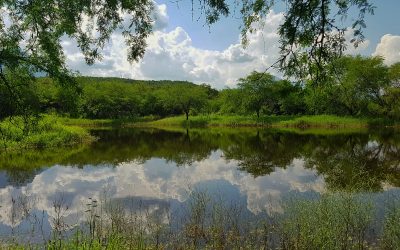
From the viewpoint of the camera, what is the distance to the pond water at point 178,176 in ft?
52.5

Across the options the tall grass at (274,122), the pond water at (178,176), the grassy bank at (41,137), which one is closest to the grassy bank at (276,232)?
the pond water at (178,176)

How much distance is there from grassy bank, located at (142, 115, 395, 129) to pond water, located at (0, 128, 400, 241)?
31.3 meters

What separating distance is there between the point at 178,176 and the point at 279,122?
186 feet

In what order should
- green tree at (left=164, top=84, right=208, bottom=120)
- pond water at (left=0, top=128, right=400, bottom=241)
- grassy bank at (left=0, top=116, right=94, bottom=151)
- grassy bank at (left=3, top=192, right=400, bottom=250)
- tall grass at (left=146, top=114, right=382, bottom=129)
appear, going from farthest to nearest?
green tree at (left=164, top=84, right=208, bottom=120) → tall grass at (left=146, top=114, right=382, bottom=129) → grassy bank at (left=0, top=116, right=94, bottom=151) → pond water at (left=0, top=128, right=400, bottom=241) → grassy bank at (left=3, top=192, right=400, bottom=250)

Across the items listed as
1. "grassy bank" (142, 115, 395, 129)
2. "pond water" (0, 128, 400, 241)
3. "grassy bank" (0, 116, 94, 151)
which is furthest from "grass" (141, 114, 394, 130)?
"grassy bank" (0, 116, 94, 151)

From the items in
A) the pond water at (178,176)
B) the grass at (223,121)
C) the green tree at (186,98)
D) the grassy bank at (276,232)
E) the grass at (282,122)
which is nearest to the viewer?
the grassy bank at (276,232)

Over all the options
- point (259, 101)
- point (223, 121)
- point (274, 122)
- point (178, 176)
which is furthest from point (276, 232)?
point (223, 121)

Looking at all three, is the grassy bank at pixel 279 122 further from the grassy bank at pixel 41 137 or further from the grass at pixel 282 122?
the grassy bank at pixel 41 137

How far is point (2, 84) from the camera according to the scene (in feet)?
36.1

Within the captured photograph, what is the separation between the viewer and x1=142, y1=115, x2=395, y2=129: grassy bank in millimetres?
69000

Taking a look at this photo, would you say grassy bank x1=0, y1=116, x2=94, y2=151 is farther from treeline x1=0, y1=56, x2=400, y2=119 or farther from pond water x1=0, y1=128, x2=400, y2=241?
treeline x1=0, y1=56, x2=400, y2=119

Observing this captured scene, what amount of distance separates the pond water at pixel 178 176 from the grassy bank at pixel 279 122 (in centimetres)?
3132

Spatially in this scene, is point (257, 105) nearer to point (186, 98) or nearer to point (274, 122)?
point (274, 122)

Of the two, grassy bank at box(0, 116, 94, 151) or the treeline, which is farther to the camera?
the treeline
